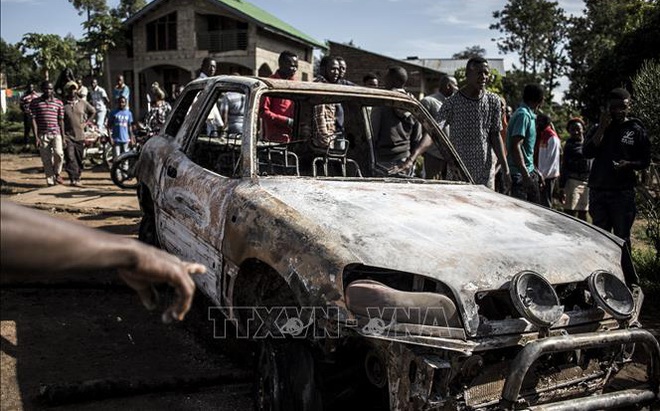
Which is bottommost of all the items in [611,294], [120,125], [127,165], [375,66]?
[127,165]

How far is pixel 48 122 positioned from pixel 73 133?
0.76 metres

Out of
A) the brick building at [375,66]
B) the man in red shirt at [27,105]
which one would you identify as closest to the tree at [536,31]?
the brick building at [375,66]

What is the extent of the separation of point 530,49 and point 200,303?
44.9 m

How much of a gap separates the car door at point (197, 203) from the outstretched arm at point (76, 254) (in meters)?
1.91

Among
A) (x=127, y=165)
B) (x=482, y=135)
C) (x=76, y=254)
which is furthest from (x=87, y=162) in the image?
(x=76, y=254)

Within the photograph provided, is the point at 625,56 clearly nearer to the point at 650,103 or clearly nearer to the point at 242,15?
the point at 650,103

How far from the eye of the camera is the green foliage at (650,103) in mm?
5867

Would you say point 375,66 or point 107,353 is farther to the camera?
point 375,66

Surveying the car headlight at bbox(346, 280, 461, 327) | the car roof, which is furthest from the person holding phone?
the car headlight at bbox(346, 280, 461, 327)

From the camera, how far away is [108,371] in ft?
12.3

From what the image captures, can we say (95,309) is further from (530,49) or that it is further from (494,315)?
(530,49)

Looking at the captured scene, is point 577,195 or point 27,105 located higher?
point 27,105

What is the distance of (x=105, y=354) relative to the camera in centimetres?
401

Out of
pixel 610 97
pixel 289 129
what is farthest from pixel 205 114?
pixel 610 97
